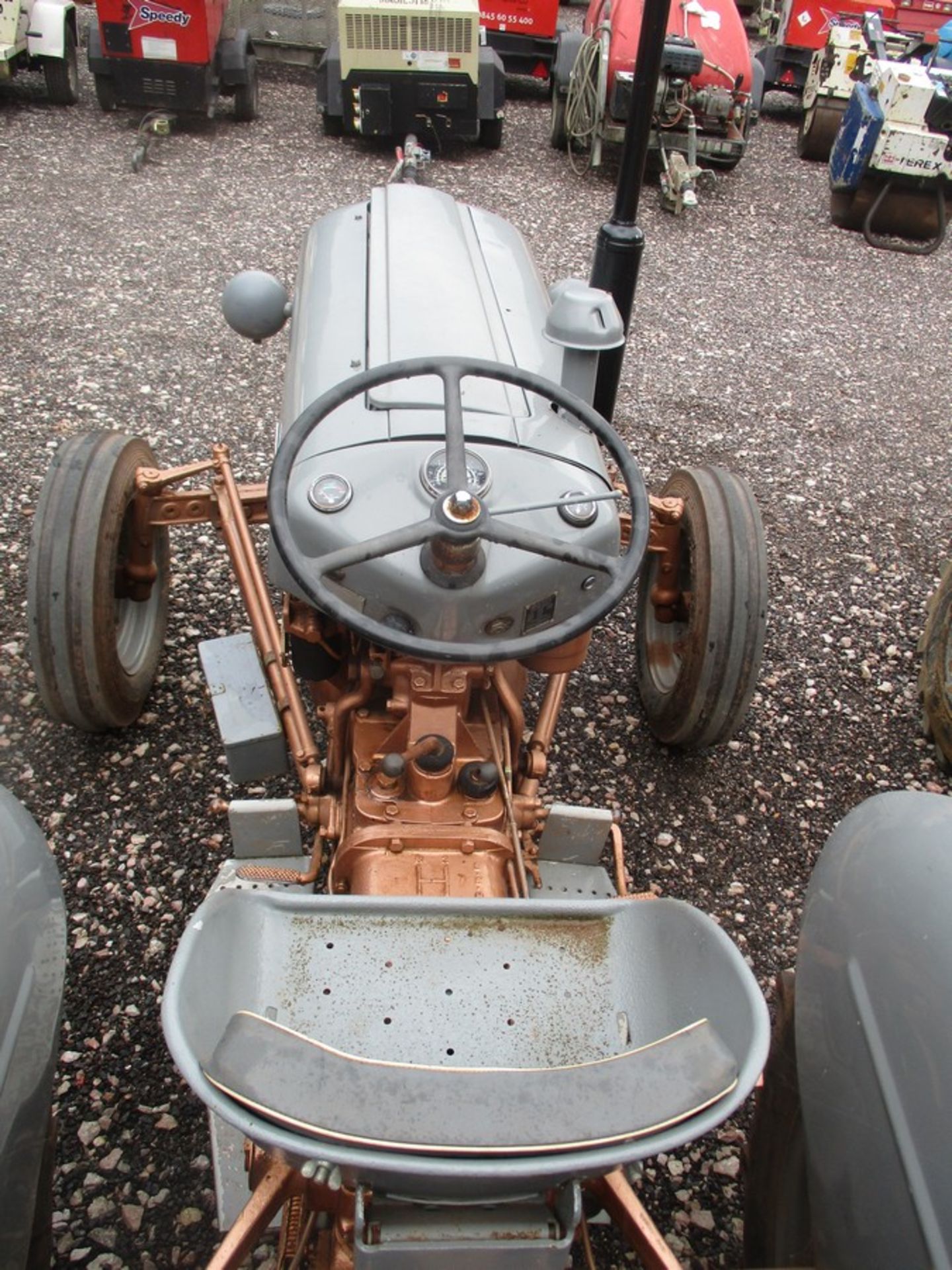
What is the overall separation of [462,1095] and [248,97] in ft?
26.9

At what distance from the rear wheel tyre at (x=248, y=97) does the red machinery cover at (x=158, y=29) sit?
404 mm

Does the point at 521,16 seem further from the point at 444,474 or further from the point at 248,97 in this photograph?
the point at 444,474

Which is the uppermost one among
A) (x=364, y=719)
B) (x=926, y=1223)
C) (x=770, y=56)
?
(x=926, y=1223)

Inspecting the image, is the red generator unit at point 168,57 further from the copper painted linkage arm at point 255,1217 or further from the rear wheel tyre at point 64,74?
the copper painted linkage arm at point 255,1217

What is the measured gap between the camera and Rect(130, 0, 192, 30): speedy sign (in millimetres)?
6863

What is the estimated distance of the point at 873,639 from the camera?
3.53 m

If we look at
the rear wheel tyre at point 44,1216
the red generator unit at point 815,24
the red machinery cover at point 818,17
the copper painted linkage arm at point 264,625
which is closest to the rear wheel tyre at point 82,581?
the copper painted linkage arm at point 264,625

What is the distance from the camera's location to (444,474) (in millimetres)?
1794

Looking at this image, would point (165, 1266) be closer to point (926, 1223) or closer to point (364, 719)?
point (364, 719)

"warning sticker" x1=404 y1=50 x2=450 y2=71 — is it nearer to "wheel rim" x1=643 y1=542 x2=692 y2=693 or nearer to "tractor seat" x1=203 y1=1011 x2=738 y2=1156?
"wheel rim" x1=643 y1=542 x2=692 y2=693

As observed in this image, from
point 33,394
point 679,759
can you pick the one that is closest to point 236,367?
point 33,394

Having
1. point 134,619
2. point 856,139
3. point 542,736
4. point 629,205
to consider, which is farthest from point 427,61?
point 542,736

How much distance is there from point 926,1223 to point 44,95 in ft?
29.6

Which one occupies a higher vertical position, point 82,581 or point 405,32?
point 82,581
